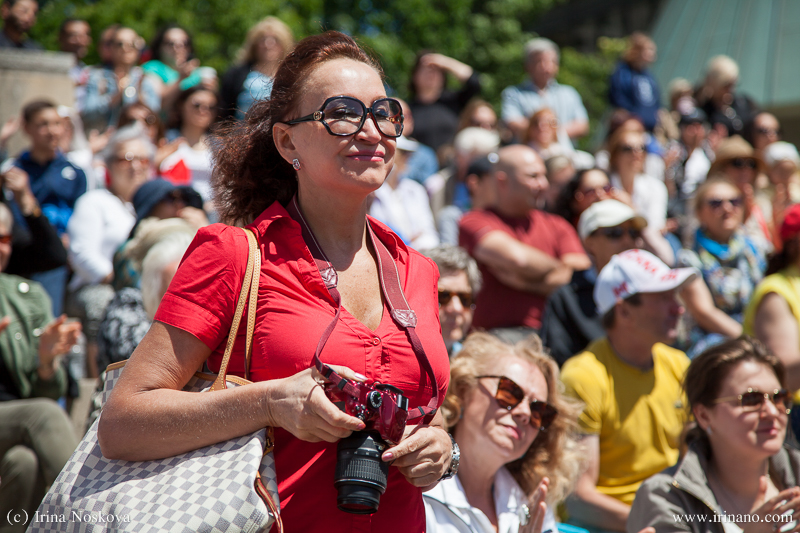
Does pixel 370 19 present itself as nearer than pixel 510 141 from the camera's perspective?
No

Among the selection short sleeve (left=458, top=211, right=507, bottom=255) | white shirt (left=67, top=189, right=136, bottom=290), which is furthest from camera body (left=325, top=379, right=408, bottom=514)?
white shirt (left=67, top=189, right=136, bottom=290)

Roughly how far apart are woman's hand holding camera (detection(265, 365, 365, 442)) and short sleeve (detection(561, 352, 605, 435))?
237 centimetres

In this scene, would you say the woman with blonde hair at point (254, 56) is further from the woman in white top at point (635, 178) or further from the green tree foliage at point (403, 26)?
the green tree foliage at point (403, 26)

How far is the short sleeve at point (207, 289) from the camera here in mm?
1771

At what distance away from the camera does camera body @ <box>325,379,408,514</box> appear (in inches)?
66.2

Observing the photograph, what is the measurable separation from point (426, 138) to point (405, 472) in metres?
7.47

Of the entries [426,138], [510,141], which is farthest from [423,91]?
[510,141]

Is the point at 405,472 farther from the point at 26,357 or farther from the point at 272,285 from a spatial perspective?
the point at 26,357

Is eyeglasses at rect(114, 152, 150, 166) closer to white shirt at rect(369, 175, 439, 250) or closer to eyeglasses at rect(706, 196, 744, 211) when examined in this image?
white shirt at rect(369, 175, 439, 250)

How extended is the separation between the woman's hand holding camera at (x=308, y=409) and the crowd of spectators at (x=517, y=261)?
993 millimetres

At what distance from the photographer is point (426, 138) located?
905 cm

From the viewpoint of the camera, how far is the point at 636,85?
9.73m

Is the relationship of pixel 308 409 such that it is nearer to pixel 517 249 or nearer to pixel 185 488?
pixel 185 488

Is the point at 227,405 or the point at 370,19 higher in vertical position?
the point at 227,405
